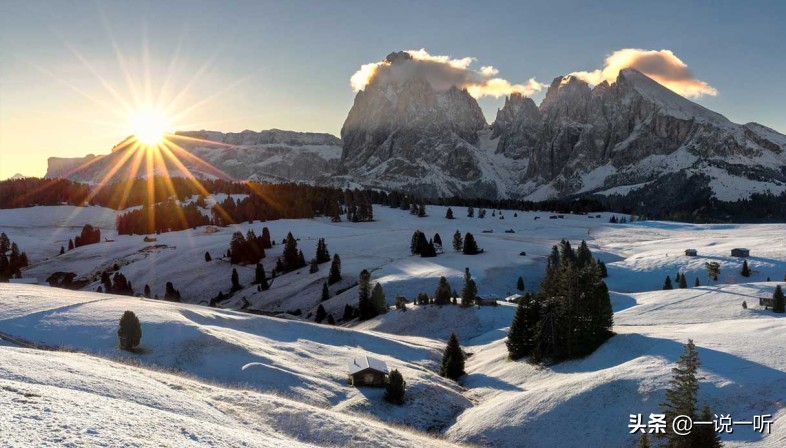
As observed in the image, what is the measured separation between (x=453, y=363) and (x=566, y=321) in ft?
40.5

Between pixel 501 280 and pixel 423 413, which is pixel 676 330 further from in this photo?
pixel 501 280

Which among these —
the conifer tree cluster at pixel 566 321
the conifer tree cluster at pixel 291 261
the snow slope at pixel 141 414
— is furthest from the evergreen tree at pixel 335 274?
the snow slope at pixel 141 414

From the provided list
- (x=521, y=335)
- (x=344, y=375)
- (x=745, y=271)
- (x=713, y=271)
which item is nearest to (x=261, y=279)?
(x=344, y=375)

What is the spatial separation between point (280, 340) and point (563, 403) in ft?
101

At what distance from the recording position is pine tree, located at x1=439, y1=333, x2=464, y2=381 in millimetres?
52938

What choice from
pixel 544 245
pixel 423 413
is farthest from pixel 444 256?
pixel 423 413

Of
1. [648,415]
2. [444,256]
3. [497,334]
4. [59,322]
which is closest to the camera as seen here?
[648,415]

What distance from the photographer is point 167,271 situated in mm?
129375

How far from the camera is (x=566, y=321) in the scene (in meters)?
52.4

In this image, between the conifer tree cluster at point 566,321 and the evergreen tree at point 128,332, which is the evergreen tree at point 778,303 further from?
the evergreen tree at point 128,332

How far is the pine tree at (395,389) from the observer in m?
42.7

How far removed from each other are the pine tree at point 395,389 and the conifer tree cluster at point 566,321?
16.4 m

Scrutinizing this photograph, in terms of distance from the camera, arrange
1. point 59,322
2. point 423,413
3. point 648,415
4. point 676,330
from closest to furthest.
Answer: point 648,415 < point 423,413 < point 59,322 < point 676,330

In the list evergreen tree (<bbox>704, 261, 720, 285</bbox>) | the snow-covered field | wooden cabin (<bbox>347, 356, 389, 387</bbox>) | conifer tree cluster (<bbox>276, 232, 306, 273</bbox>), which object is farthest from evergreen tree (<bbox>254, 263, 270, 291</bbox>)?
evergreen tree (<bbox>704, 261, 720, 285</bbox>)
